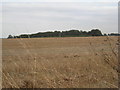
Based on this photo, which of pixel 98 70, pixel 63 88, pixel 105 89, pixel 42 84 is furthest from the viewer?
pixel 98 70

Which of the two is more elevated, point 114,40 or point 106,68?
point 114,40

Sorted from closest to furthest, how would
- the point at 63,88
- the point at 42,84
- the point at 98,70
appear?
the point at 63,88 → the point at 42,84 → the point at 98,70

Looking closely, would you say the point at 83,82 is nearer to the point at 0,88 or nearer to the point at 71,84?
the point at 71,84

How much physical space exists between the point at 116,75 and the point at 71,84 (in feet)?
2.87

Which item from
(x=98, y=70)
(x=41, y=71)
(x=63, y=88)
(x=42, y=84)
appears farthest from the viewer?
(x=98, y=70)

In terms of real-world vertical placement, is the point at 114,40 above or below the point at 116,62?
above

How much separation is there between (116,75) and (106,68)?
838mm

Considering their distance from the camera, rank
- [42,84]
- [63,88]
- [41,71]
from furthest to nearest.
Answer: [41,71]
[42,84]
[63,88]

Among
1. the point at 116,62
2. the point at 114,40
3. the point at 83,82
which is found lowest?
the point at 83,82

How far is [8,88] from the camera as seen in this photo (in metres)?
3.55

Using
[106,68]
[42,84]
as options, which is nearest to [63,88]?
[42,84]

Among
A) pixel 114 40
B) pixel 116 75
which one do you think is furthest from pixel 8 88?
pixel 114 40

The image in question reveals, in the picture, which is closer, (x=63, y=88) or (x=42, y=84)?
(x=63, y=88)

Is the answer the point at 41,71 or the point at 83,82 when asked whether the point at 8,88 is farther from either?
the point at 83,82
